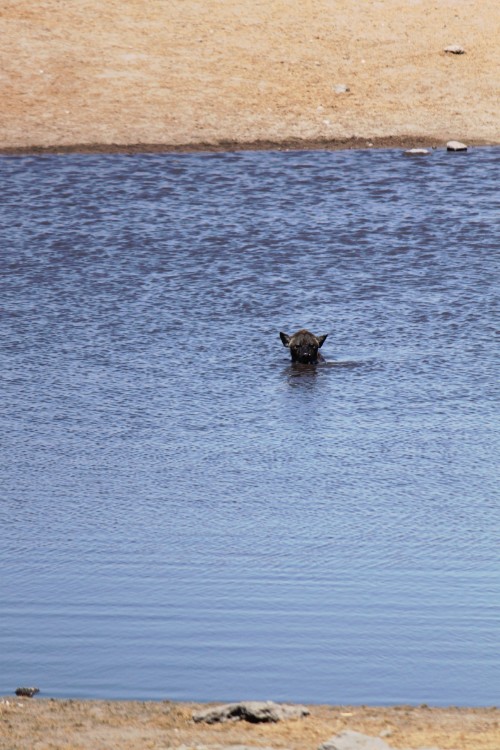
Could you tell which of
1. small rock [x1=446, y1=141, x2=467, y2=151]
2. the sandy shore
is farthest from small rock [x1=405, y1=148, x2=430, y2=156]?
the sandy shore

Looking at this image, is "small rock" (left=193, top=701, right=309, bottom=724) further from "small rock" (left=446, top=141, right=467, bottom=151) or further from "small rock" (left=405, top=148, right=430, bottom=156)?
"small rock" (left=446, top=141, right=467, bottom=151)

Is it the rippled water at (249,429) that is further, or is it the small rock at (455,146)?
the small rock at (455,146)

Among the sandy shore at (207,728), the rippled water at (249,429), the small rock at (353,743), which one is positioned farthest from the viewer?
the rippled water at (249,429)

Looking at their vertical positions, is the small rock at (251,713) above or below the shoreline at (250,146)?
below

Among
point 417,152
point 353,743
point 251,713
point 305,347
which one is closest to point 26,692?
point 251,713

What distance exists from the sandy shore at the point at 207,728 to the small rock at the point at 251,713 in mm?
30

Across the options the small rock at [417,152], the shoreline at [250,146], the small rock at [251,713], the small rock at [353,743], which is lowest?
the small rock at [251,713]

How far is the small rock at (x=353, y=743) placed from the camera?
545 centimetres

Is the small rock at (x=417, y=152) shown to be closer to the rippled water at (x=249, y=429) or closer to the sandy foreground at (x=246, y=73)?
the rippled water at (x=249, y=429)

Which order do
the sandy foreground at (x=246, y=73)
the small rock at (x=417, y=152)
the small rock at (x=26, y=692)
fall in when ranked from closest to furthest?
the small rock at (x=26, y=692) → the small rock at (x=417, y=152) → the sandy foreground at (x=246, y=73)

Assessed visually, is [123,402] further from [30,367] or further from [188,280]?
[188,280]

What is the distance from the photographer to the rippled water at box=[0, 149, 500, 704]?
22.3 feet

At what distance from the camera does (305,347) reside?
486 inches

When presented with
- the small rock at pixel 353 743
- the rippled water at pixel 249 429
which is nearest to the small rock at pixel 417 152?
the rippled water at pixel 249 429
